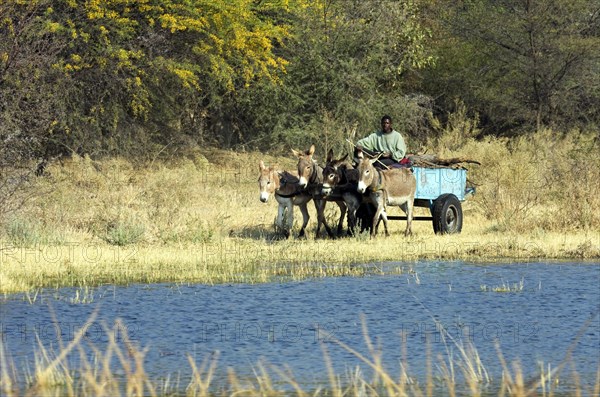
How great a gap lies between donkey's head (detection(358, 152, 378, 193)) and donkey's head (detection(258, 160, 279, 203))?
1.49 meters

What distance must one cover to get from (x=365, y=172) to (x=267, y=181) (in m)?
1.67

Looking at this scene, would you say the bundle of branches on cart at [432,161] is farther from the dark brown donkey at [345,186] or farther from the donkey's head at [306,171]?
the donkey's head at [306,171]

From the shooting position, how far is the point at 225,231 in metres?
21.5

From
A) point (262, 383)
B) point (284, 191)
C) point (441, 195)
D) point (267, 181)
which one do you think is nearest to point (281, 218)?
point (284, 191)

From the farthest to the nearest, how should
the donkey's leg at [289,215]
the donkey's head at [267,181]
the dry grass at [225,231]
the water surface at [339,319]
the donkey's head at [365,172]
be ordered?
the donkey's leg at [289,215]
the donkey's head at [267,181]
the donkey's head at [365,172]
the dry grass at [225,231]
the water surface at [339,319]

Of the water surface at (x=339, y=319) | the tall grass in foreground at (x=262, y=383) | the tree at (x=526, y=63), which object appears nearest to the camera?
the tall grass in foreground at (x=262, y=383)

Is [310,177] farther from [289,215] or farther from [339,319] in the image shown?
[339,319]

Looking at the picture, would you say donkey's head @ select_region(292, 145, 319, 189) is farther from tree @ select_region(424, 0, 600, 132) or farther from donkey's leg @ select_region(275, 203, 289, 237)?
tree @ select_region(424, 0, 600, 132)

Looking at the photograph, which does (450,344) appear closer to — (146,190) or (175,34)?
(146,190)

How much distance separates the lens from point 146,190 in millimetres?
25188

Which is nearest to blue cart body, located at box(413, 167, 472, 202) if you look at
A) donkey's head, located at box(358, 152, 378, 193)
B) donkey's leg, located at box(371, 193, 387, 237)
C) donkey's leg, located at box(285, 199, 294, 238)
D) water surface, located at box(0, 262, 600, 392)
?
donkey's leg, located at box(371, 193, 387, 237)

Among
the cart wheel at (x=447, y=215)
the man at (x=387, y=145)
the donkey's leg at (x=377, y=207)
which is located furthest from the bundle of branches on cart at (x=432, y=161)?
the donkey's leg at (x=377, y=207)

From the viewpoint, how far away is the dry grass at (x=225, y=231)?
16.7 meters

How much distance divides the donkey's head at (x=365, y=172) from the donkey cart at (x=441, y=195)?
1092 millimetres
